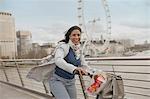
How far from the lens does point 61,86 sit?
366 cm

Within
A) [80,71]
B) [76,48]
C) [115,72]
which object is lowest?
[115,72]

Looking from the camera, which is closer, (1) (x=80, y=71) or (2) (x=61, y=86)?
(1) (x=80, y=71)

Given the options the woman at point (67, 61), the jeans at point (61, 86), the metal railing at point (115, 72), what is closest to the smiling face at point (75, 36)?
the woman at point (67, 61)

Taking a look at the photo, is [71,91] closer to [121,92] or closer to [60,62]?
[60,62]

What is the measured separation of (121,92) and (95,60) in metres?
2.85

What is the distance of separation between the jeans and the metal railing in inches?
15.2

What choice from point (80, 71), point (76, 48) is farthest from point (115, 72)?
point (80, 71)

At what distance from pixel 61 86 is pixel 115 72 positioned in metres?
1.78

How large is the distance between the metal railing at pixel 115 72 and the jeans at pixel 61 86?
15.2 inches

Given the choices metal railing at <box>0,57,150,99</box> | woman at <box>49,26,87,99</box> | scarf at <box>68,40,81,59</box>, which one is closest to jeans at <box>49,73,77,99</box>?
woman at <box>49,26,87,99</box>

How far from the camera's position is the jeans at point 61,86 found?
364 cm

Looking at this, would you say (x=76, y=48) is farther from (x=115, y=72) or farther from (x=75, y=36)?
(x=115, y=72)

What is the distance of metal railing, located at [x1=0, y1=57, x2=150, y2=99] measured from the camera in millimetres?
5148

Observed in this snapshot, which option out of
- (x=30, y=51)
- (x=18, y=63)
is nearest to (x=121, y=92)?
(x=18, y=63)
